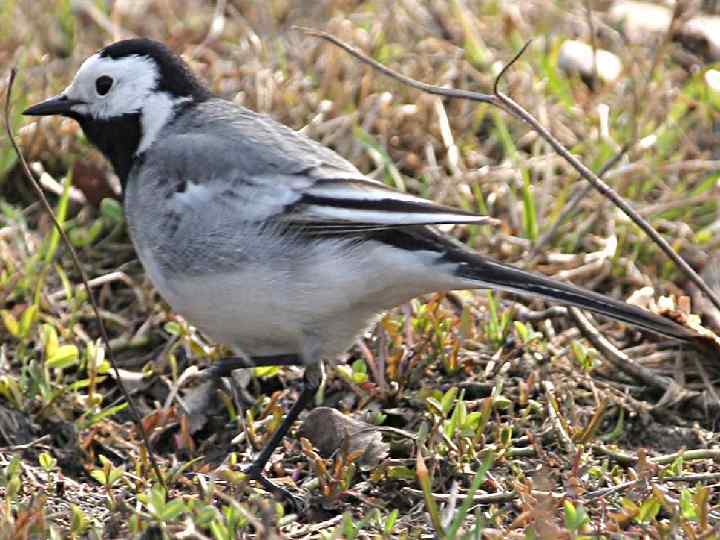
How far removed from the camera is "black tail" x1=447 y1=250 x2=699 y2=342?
4410 mm

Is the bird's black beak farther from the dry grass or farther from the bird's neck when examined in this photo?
the dry grass

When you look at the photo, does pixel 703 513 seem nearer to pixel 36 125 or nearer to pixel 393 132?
pixel 393 132

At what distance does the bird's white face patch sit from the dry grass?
76cm

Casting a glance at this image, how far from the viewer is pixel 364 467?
4602 mm

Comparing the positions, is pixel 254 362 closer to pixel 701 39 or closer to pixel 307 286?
pixel 307 286

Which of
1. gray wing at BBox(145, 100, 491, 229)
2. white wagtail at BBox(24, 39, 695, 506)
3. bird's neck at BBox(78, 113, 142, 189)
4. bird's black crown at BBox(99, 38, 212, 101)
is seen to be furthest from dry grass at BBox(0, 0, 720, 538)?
bird's black crown at BBox(99, 38, 212, 101)

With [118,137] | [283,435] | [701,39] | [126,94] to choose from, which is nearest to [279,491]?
[283,435]

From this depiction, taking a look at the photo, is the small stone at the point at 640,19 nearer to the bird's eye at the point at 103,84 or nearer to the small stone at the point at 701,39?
the small stone at the point at 701,39

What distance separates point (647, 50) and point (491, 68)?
3.38ft

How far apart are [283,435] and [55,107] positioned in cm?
169

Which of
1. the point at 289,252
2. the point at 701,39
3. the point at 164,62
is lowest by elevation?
the point at 701,39

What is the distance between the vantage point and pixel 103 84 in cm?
526

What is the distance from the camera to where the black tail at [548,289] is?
4410 millimetres

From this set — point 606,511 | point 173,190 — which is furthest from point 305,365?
point 606,511
